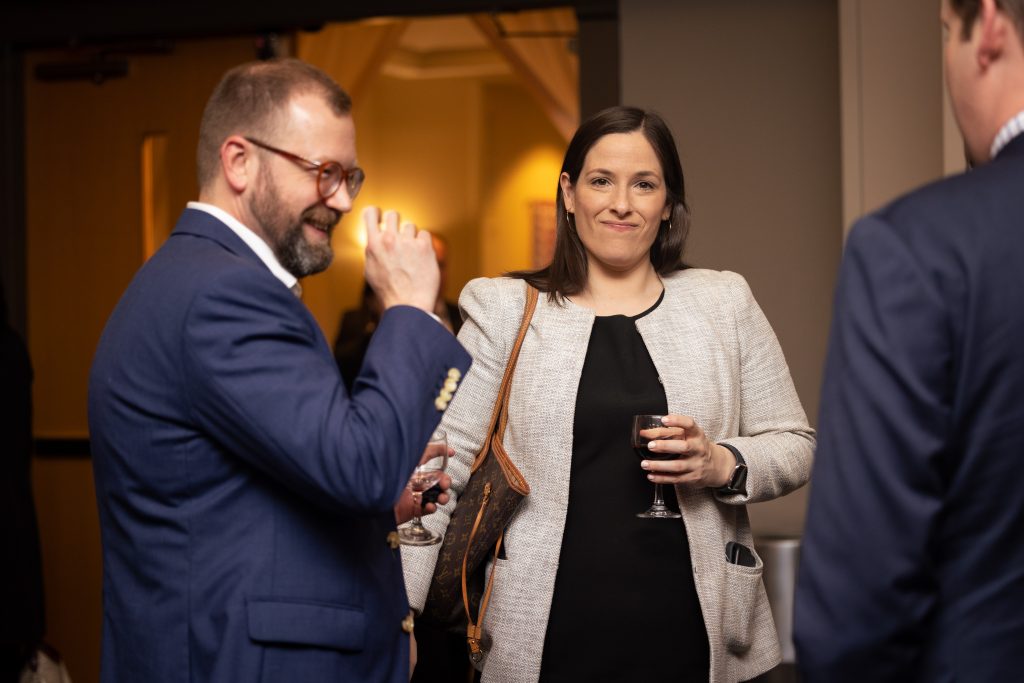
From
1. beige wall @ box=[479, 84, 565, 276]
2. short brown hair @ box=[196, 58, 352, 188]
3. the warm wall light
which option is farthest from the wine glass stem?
beige wall @ box=[479, 84, 565, 276]

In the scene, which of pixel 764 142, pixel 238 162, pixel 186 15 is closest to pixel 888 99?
pixel 764 142

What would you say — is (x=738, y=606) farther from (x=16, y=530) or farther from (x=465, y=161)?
(x=465, y=161)

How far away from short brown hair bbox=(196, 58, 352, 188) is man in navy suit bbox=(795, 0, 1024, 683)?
2.75 ft

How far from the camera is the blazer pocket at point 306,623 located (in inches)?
59.4

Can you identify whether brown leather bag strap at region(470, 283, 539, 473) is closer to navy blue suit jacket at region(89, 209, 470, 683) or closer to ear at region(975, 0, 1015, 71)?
navy blue suit jacket at region(89, 209, 470, 683)

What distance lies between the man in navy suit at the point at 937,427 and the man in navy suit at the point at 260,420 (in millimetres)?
605

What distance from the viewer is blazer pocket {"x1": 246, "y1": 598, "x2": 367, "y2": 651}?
1.51 m

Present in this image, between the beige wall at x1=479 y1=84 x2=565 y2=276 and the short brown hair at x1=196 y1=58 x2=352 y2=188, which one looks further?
the beige wall at x1=479 y1=84 x2=565 y2=276

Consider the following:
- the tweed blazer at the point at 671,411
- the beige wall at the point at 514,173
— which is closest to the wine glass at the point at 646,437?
the tweed blazer at the point at 671,411

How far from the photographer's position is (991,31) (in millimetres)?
1195

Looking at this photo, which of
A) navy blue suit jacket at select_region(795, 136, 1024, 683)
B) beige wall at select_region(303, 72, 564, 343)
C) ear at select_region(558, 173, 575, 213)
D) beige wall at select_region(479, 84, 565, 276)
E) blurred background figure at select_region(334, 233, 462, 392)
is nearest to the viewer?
navy blue suit jacket at select_region(795, 136, 1024, 683)

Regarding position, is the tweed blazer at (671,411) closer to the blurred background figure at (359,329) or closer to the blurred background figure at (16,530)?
the blurred background figure at (16,530)

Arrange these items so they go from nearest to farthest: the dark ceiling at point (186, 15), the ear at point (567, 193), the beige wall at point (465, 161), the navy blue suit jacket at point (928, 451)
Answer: the navy blue suit jacket at point (928, 451) → the ear at point (567, 193) → the dark ceiling at point (186, 15) → the beige wall at point (465, 161)

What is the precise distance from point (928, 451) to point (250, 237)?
3.28 ft
